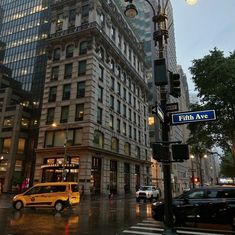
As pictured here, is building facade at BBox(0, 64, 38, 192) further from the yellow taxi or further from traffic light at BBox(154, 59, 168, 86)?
traffic light at BBox(154, 59, 168, 86)

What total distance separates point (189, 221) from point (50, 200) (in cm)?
1117

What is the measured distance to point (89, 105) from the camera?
38562mm

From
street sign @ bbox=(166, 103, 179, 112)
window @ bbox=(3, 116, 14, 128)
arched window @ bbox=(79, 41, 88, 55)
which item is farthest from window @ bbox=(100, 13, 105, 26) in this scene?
street sign @ bbox=(166, 103, 179, 112)

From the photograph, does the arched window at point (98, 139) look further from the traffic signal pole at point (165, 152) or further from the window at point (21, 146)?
the traffic signal pole at point (165, 152)

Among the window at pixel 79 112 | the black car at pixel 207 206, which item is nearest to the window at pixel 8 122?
the window at pixel 79 112

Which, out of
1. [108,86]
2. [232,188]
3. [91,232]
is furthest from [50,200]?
[108,86]

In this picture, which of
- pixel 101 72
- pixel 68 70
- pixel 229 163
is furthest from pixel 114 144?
pixel 229 163

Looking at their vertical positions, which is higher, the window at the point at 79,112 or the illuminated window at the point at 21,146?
the window at the point at 79,112

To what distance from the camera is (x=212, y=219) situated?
1227cm

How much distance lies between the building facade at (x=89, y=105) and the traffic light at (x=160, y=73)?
2588 centimetres

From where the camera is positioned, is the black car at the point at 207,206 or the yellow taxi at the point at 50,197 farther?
the yellow taxi at the point at 50,197

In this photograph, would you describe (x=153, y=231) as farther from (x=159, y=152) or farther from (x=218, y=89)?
(x=218, y=89)

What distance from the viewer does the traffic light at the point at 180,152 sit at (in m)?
7.73

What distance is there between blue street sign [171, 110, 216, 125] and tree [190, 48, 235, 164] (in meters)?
20.1
